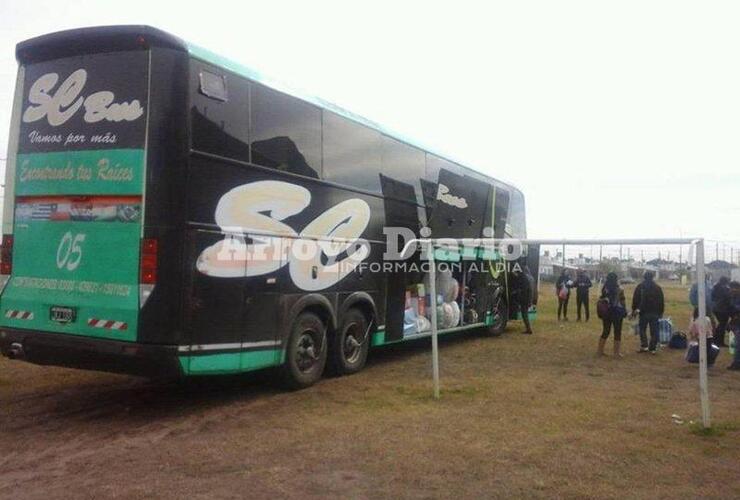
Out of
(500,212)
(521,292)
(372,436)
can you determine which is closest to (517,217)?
(500,212)

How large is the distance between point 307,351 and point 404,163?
3881mm

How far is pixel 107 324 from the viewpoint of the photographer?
21.4 ft

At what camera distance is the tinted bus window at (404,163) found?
10398 millimetres

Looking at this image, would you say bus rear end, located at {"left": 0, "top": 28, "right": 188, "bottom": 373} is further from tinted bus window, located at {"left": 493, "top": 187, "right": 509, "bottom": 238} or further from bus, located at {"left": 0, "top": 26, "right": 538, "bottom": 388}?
tinted bus window, located at {"left": 493, "top": 187, "right": 509, "bottom": 238}

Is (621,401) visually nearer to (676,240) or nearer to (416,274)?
(676,240)

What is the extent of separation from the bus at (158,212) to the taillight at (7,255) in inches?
0.9

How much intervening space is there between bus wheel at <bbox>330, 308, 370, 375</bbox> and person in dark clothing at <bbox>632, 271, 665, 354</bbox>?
564 cm

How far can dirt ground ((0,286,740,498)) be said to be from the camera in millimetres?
4980

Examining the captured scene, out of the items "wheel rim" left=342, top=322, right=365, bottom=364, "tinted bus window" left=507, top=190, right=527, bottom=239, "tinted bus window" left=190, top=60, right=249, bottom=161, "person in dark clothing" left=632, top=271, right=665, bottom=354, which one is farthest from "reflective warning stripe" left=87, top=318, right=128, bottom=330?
"tinted bus window" left=507, top=190, right=527, bottom=239

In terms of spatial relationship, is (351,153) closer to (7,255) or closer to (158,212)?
(158,212)

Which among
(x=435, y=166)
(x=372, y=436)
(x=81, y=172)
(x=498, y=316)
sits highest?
(x=435, y=166)

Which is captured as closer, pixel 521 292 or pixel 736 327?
pixel 736 327

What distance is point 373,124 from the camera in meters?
10.0

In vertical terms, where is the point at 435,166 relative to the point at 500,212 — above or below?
above
